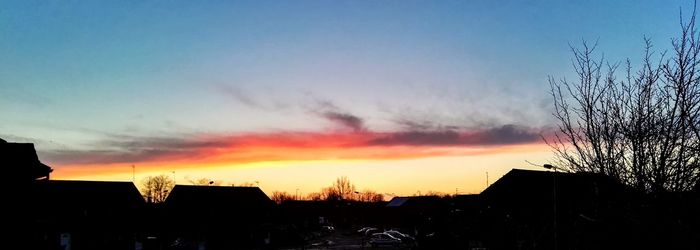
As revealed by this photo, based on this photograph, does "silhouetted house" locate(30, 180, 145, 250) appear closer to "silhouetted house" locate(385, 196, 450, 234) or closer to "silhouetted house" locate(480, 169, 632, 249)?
"silhouetted house" locate(480, 169, 632, 249)

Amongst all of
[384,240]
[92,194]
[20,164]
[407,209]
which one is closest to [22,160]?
[20,164]

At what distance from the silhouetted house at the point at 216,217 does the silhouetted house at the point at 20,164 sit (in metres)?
31.0

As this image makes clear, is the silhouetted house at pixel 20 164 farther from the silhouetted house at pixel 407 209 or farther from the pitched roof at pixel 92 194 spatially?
the silhouetted house at pixel 407 209

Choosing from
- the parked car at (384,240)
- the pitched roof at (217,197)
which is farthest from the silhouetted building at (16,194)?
the parked car at (384,240)

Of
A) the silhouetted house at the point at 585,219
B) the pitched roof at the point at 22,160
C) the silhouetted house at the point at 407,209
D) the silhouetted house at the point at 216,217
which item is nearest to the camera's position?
the silhouetted house at the point at 585,219

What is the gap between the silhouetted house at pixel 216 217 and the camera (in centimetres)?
5288

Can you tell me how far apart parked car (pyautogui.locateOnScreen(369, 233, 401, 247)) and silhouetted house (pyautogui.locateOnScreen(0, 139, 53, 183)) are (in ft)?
127

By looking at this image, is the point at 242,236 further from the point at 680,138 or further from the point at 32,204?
the point at 680,138

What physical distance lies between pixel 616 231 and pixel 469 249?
32371 millimetres

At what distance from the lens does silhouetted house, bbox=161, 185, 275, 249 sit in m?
52.9

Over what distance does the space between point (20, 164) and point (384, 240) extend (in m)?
42.3

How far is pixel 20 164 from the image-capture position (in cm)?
2002

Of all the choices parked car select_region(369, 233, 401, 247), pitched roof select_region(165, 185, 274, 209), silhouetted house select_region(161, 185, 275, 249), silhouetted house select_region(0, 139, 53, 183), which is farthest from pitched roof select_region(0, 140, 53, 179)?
parked car select_region(369, 233, 401, 247)

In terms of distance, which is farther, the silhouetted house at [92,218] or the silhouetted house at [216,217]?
the silhouetted house at [216,217]
